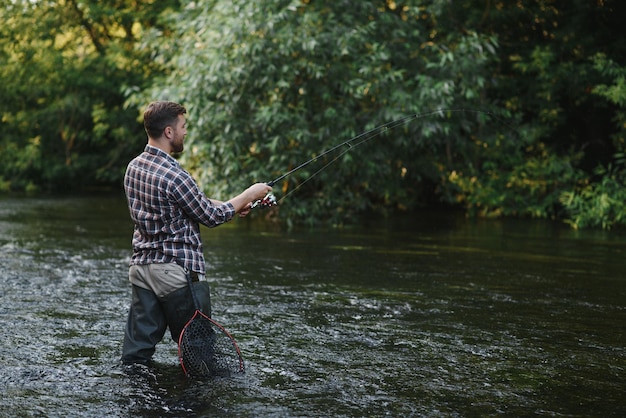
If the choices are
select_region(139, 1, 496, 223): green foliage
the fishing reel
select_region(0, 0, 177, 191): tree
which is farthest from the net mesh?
select_region(0, 0, 177, 191): tree

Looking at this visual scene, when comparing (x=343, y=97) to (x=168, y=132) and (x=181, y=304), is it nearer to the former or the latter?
(x=168, y=132)

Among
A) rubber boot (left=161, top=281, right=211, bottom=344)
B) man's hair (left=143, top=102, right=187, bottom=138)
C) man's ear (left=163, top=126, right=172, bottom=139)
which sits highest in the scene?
man's hair (left=143, top=102, right=187, bottom=138)

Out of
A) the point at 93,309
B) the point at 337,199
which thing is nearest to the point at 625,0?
the point at 337,199

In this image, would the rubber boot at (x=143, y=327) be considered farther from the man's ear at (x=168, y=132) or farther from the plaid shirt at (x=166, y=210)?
the man's ear at (x=168, y=132)

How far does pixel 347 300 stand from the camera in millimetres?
7656

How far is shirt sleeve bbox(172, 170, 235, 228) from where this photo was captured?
16.0 feet

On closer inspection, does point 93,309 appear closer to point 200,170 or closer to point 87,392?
point 87,392

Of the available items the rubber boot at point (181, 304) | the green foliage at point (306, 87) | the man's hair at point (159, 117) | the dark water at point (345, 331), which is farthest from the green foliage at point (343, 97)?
the rubber boot at point (181, 304)

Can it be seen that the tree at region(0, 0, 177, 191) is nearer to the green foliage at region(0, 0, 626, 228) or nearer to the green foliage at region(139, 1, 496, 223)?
the green foliage at region(0, 0, 626, 228)

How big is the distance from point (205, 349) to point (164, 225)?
28.5 inches

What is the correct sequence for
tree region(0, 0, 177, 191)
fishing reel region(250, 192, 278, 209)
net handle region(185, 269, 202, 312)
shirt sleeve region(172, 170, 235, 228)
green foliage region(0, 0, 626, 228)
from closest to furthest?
1. shirt sleeve region(172, 170, 235, 228)
2. net handle region(185, 269, 202, 312)
3. fishing reel region(250, 192, 278, 209)
4. green foliage region(0, 0, 626, 228)
5. tree region(0, 0, 177, 191)

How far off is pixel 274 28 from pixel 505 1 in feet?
23.7

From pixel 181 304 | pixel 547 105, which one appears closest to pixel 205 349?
pixel 181 304

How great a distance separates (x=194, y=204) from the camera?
489cm
